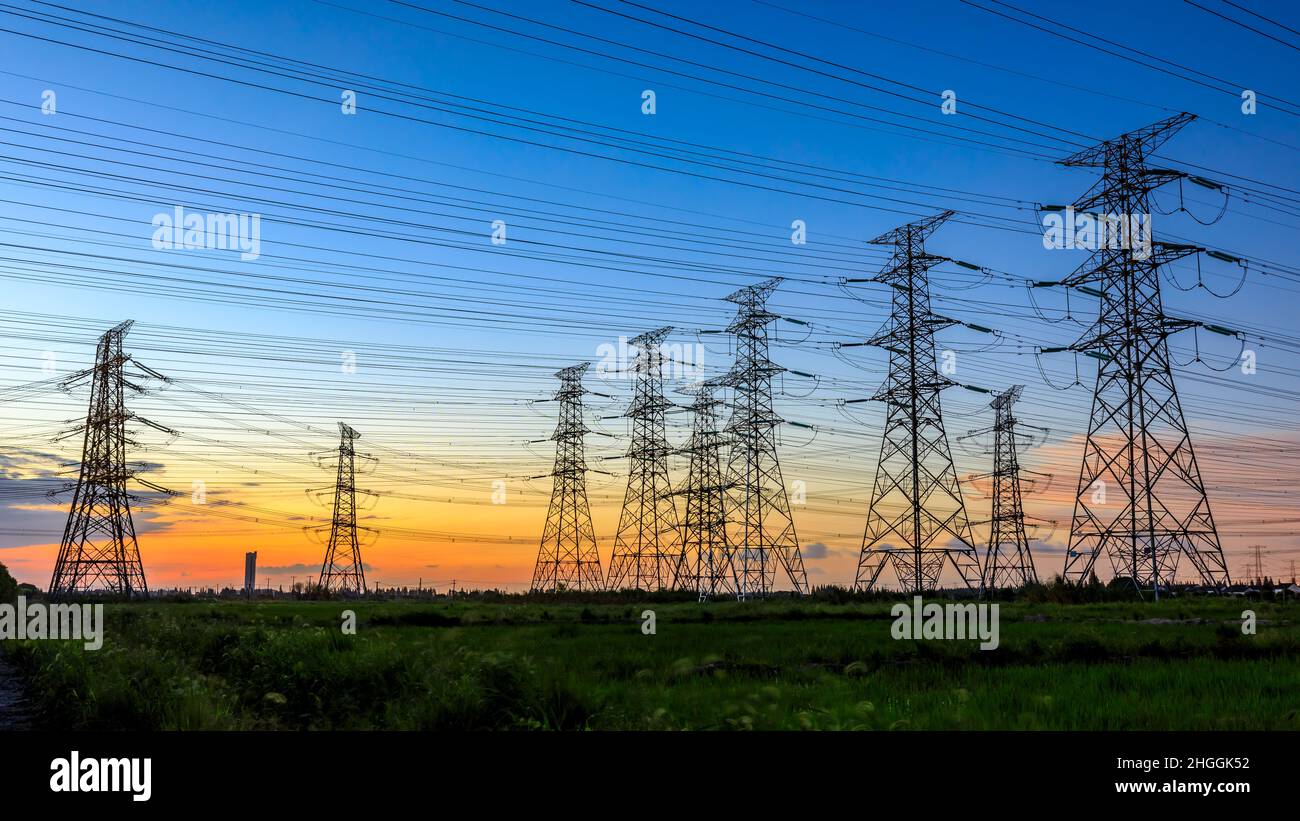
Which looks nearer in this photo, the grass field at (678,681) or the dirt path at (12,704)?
the grass field at (678,681)

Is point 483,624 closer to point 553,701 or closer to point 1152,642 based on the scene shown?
point 1152,642

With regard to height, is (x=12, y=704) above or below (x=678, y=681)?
below

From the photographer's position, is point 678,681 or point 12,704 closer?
point 678,681

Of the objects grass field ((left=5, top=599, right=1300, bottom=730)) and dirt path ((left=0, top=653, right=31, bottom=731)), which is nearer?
grass field ((left=5, top=599, right=1300, bottom=730))
